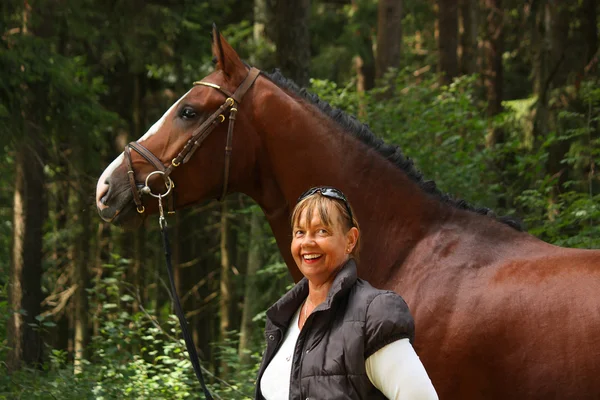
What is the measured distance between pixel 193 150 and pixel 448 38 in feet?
36.2

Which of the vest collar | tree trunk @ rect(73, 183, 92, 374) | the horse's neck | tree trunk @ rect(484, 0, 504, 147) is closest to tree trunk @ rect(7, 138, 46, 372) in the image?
tree trunk @ rect(73, 183, 92, 374)

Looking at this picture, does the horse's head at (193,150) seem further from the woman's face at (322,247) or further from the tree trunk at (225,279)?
the tree trunk at (225,279)

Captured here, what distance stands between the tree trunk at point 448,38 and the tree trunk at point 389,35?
803 mm

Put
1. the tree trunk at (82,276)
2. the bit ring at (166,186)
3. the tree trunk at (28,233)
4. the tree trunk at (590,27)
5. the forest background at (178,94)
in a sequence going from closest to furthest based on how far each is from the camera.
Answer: the bit ring at (166,186)
the forest background at (178,94)
the tree trunk at (28,233)
the tree trunk at (590,27)
the tree trunk at (82,276)

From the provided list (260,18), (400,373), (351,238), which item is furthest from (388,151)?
(260,18)

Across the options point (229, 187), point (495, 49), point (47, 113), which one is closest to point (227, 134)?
point (229, 187)

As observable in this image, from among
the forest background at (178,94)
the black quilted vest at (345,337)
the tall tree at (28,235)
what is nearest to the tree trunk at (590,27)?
the forest background at (178,94)

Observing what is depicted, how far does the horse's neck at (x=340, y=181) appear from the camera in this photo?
4.11 meters

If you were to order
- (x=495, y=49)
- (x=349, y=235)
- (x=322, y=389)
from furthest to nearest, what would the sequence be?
(x=495, y=49) → (x=349, y=235) → (x=322, y=389)

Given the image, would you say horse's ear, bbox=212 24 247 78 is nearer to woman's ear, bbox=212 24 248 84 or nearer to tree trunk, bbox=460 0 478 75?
woman's ear, bbox=212 24 248 84

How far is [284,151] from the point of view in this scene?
440 centimetres

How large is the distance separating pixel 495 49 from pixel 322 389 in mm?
15035

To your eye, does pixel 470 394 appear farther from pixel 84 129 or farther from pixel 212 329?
pixel 212 329

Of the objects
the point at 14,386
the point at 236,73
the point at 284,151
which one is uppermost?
the point at 236,73
